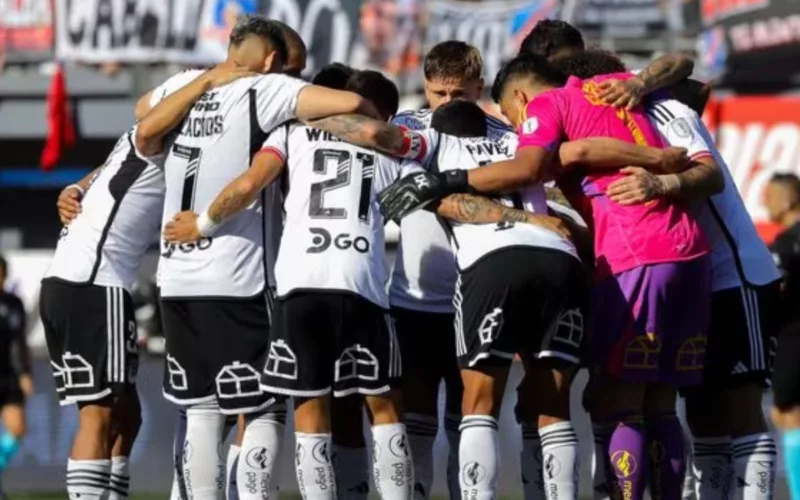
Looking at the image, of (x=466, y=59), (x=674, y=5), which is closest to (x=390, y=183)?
(x=466, y=59)

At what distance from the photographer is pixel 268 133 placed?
8156 millimetres

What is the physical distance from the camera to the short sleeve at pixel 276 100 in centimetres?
807

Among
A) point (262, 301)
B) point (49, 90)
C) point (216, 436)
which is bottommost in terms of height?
point (216, 436)

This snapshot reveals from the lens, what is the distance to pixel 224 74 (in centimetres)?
826

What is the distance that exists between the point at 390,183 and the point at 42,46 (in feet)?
75.6

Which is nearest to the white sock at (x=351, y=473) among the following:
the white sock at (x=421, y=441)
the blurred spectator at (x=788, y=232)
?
the white sock at (x=421, y=441)

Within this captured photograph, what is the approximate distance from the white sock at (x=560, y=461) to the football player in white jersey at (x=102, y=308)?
6.66 ft

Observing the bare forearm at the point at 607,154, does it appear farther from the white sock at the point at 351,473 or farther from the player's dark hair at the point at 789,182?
the player's dark hair at the point at 789,182

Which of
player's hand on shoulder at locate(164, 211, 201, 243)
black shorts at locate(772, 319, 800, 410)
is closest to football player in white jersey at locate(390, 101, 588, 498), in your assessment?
player's hand on shoulder at locate(164, 211, 201, 243)

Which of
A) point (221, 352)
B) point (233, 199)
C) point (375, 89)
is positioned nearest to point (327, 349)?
point (221, 352)

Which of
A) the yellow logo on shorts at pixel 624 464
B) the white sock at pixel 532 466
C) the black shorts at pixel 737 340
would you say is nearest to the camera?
the yellow logo on shorts at pixel 624 464

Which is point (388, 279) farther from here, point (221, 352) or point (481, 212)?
point (221, 352)

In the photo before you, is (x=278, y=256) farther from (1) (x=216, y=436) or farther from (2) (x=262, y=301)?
(1) (x=216, y=436)

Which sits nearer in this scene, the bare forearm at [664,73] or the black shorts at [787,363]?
the bare forearm at [664,73]
